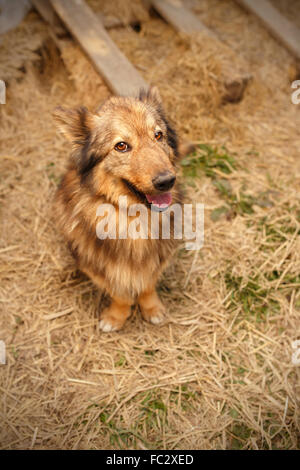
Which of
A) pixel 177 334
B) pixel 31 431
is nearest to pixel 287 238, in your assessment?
pixel 177 334

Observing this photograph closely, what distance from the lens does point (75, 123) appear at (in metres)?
2.19

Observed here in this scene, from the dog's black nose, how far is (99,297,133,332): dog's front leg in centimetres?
114

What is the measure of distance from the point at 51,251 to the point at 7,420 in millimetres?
1345

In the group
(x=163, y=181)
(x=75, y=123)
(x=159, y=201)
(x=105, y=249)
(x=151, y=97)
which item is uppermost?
(x=151, y=97)

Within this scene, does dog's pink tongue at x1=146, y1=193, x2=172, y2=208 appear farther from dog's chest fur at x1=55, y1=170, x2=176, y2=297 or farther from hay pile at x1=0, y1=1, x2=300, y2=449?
hay pile at x1=0, y1=1, x2=300, y2=449

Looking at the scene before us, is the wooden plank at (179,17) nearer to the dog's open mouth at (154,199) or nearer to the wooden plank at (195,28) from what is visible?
the wooden plank at (195,28)

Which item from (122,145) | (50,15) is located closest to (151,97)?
(122,145)

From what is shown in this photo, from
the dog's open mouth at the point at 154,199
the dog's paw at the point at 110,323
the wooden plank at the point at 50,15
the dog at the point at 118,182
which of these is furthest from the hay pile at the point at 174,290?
the dog's open mouth at the point at 154,199

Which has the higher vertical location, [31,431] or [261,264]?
[261,264]

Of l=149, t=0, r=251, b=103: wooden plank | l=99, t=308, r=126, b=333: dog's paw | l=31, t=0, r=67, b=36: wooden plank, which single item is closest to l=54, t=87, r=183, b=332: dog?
l=99, t=308, r=126, b=333: dog's paw

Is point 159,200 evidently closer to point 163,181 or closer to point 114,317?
point 163,181

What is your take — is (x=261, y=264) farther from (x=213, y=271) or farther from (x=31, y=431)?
(x=31, y=431)

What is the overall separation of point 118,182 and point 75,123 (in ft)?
1.48

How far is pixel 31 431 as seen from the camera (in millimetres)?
2330
